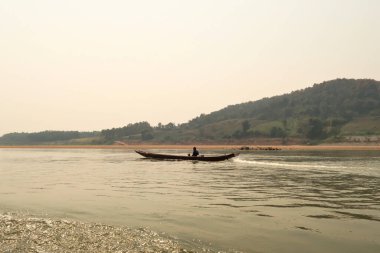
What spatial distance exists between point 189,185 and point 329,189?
1135 centimetres

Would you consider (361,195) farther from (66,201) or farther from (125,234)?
(66,201)

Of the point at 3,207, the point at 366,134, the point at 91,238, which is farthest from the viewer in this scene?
the point at 366,134

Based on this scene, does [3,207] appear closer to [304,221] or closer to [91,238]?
[91,238]

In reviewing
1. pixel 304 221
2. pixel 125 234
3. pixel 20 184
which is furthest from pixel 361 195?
pixel 20 184

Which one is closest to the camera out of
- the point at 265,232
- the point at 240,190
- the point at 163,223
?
the point at 265,232

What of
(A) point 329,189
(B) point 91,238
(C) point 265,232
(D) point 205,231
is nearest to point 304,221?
(C) point 265,232

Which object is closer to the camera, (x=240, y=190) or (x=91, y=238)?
(x=91, y=238)

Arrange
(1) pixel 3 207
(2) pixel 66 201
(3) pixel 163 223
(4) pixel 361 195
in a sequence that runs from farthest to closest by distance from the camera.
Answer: (4) pixel 361 195
(2) pixel 66 201
(1) pixel 3 207
(3) pixel 163 223

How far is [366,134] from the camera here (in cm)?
17912

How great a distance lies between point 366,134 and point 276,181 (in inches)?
6569

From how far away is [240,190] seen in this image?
89.2 feet

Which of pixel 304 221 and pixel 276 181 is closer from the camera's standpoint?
pixel 304 221

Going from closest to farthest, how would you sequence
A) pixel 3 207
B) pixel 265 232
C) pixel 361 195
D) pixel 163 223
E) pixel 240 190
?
1. pixel 265 232
2. pixel 163 223
3. pixel 3 207
4. pixel 361 195
5. pixel 240 190

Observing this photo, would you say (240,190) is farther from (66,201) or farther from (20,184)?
(20,184)
